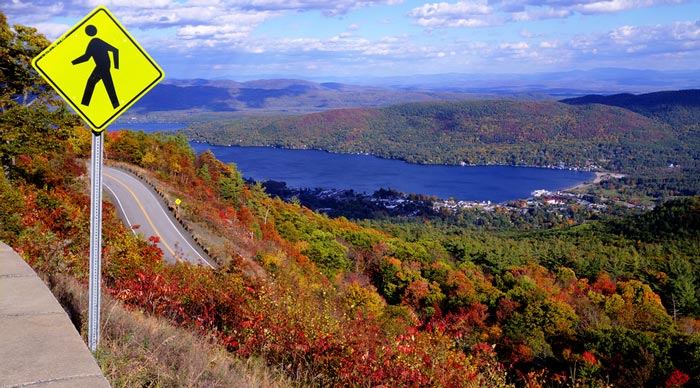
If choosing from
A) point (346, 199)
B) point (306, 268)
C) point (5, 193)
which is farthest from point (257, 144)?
point (5, 193)

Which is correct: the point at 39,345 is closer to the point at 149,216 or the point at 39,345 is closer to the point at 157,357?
the point at 157,357

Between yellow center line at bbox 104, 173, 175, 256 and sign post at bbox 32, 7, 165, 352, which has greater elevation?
sign post at bbox 32, 7, 165, 352

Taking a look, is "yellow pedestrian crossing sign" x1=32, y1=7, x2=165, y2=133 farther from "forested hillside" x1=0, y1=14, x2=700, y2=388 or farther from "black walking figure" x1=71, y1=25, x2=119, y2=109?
"forested hillside" x1=0, y1=14, x2=700, y2=388

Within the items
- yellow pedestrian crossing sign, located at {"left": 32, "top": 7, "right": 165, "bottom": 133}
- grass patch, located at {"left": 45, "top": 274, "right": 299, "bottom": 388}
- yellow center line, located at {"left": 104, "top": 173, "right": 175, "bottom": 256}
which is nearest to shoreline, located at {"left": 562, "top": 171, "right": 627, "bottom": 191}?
yellow center line, located at {"left": 104, "top": 173, "right": 175, "bottom": 256}

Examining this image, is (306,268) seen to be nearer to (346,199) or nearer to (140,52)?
(140,52)

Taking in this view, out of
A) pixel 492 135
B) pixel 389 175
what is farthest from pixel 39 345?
pixel 492 135
